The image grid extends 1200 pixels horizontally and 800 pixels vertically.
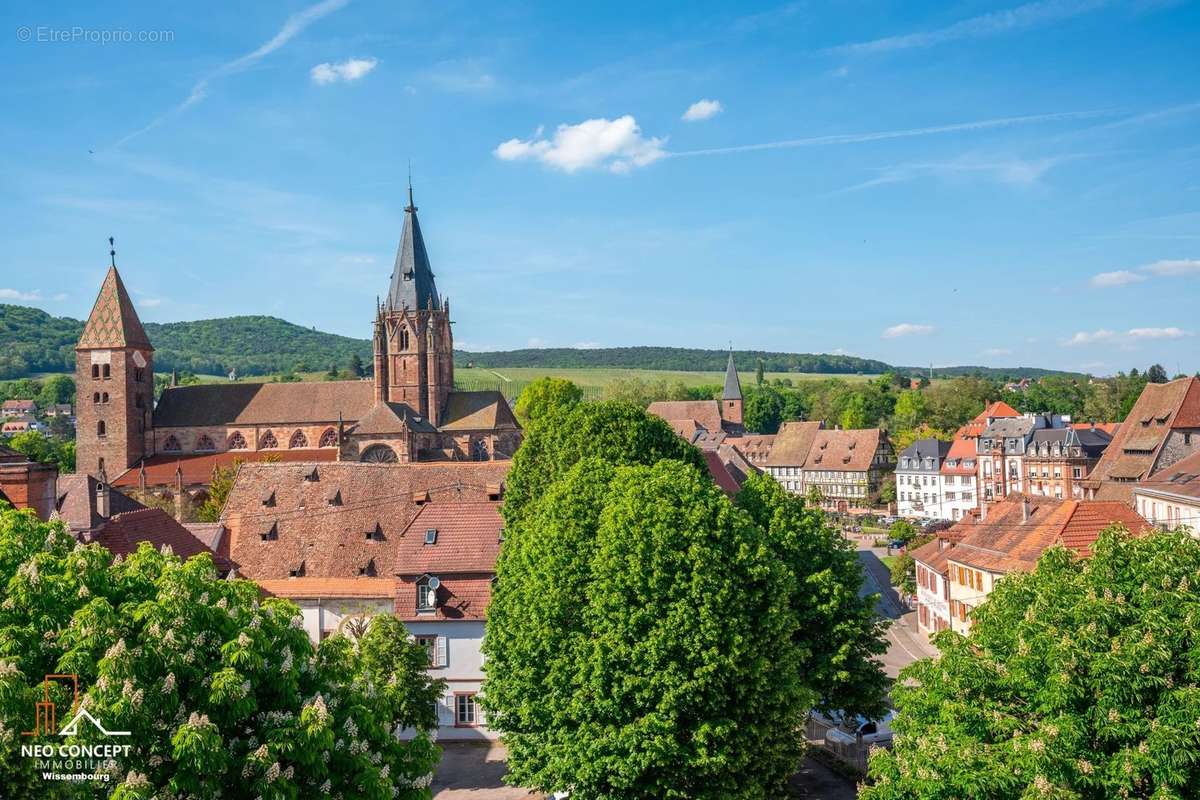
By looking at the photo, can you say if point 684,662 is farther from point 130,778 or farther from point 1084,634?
point 130,778

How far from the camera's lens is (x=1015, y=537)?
38.4 metres

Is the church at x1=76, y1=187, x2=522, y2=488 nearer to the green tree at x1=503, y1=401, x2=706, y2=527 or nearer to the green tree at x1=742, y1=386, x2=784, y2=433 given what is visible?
the green tree at x1=503, y1=401, x2=706, y2=527

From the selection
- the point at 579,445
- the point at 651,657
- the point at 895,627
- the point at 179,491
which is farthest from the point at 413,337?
the point at 651,657

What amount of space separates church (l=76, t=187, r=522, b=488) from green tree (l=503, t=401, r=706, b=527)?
53504 millimetres

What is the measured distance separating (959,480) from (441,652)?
241 feet

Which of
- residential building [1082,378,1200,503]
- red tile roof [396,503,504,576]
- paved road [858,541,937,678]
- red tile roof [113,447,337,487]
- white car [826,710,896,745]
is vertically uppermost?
residential building [1082,378,1200,503]

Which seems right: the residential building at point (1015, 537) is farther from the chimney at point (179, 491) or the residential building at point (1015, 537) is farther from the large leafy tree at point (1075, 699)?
the chimney at point (179, 491)

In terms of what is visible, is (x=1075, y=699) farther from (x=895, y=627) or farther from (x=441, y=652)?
(x=895, y=627)

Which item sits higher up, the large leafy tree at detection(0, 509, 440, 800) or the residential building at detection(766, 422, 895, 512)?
Result: the large leafy tree at detection(0, 509, 440, 800)

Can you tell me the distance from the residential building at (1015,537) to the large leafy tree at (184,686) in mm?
23988

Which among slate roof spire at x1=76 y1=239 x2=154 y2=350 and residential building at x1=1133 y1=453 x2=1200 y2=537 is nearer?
residential building at x1=1133 y1=453 x2=1200 y2=537

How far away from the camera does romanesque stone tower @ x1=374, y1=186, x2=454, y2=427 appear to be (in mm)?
92688

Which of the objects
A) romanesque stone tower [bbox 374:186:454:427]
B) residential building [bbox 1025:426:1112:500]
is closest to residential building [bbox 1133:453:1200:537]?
residential building [bbox 1025:426:1112:500]

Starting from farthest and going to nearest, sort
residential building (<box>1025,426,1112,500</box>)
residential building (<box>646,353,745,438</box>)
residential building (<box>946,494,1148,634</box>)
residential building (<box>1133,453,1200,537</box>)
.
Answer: residential building (<box>646,353,745,438</box>) < residential building (<box>1025,426,1112,500</box>) < residential building (<box>1133,453,1200,537</box>) < residential building (<box>946,494,1148,634</box>)
